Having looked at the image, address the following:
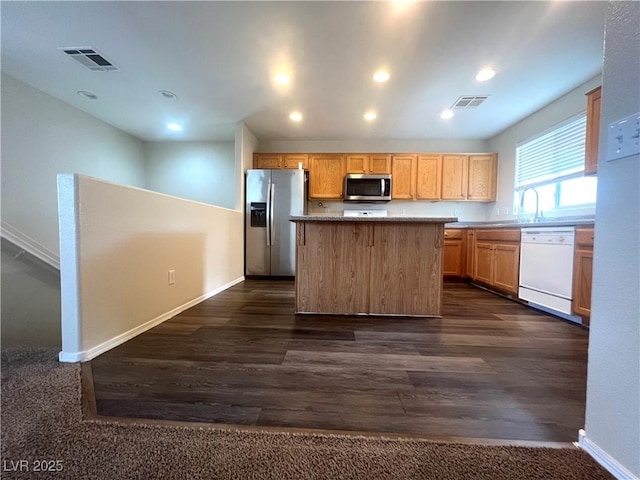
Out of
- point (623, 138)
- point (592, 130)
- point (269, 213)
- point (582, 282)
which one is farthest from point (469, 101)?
point (269, 213)

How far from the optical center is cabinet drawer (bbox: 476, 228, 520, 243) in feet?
10.4

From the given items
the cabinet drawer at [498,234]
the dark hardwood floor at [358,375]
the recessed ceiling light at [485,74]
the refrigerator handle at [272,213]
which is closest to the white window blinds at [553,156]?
the cabinet drawer at [498,234]

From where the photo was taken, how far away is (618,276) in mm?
841

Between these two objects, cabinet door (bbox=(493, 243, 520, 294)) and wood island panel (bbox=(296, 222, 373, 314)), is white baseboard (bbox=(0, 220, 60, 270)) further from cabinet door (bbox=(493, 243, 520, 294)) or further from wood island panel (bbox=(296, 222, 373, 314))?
cabinet door (bbox=(493, 243, 520, 294))

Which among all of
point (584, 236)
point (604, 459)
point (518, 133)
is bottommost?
point (604, 459)

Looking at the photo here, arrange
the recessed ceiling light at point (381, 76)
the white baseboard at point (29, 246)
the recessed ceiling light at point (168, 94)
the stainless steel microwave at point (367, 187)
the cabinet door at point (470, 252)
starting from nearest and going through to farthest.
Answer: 1. the white baseboard at point (29, 246)
2. the recessed ceiling light at point (381, 76)
3. the recessed ceiling light at point (168, 94)
4. the cabinet door at point (470, 252)
5. the stainless steel microwave at point (367, 187)

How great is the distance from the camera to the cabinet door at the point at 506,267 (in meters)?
3.14

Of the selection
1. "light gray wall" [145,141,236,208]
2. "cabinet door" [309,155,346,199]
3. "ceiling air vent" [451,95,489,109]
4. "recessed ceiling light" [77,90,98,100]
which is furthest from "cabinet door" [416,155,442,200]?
"recessed ceiling light" [77,90,98,100]

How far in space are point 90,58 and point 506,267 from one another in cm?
524

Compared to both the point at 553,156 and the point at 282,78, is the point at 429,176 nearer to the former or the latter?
the point at 553,156

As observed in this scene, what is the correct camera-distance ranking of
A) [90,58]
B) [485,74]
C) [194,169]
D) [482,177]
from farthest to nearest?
[194,169], [482,177], [485,74], [90,58]

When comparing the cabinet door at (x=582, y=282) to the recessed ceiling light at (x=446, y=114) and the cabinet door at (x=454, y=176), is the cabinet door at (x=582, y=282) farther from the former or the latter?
the cabinet door at (x=454, y=176)

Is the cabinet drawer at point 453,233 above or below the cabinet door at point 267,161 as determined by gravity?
below

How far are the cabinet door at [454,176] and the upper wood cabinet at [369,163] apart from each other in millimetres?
1021
